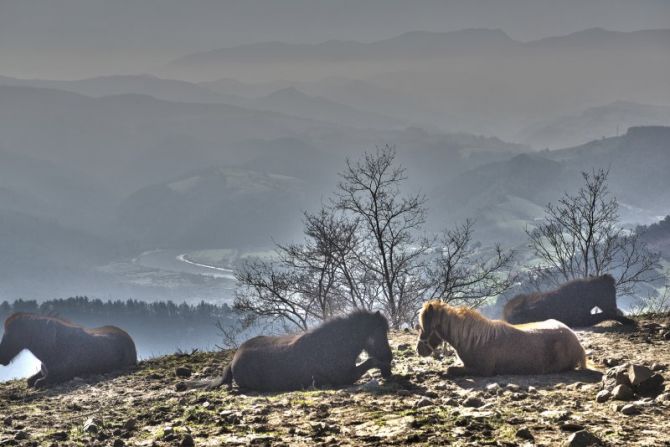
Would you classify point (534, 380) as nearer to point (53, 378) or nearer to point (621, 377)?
point (621, 377)

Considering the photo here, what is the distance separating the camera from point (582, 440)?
6.70 metres

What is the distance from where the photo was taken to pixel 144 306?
199125 mm

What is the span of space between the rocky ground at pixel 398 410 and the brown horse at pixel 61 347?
1465 mm

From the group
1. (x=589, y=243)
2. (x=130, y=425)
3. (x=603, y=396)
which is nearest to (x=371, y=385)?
(x=130, y=425)

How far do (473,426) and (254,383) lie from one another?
581 centimetres

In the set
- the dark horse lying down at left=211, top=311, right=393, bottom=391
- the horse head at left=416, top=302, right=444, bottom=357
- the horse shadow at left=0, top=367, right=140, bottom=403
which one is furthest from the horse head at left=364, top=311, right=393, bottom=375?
the horse shadow at left=0, top=367, right=140, bottom=403

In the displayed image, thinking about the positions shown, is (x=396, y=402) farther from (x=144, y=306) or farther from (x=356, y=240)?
(x=144, y=306)

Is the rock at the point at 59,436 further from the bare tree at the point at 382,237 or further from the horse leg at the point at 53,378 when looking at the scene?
the bare tree at the point at 382,237

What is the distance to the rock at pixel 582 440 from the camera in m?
6.67

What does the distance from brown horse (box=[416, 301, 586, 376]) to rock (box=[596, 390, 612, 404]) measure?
9.30 feet

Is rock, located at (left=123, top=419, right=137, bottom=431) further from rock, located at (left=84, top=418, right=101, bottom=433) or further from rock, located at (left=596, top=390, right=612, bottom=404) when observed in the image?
rock, located at (left=596, top=390, right=612, bottom=404)

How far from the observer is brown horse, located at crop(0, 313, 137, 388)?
16.1 metres

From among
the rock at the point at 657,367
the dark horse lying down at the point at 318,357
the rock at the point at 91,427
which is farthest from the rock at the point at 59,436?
the rock at the point at 657,367

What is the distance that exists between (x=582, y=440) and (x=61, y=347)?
12.8 meters
